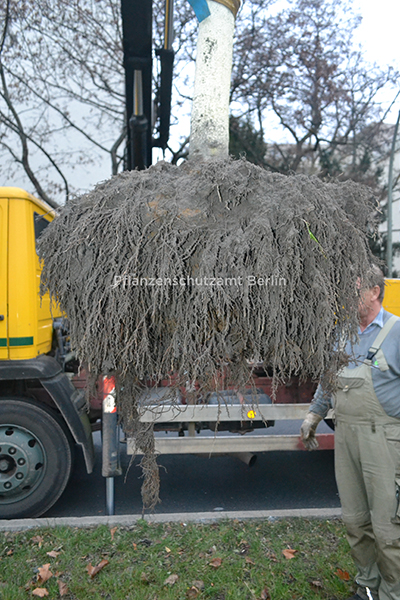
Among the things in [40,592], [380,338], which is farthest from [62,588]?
[380,338]

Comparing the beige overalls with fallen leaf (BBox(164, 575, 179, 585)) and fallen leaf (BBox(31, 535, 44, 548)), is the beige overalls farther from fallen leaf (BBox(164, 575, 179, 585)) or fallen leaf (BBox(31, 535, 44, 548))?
fallen leaf (BBox(31, 535, 44, 548))

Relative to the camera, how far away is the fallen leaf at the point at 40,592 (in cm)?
255

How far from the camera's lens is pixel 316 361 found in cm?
172

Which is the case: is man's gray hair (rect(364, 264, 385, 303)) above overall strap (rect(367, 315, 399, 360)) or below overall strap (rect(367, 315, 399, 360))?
above

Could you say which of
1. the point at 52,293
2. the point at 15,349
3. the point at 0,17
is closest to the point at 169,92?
the point at 0,17

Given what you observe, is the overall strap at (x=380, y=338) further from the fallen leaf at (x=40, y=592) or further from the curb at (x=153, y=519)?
the fallen leaf at (x=40, y=592)

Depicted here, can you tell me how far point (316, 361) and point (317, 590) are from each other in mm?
1766

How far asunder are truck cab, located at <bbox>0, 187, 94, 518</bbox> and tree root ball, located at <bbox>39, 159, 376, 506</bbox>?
6.76 feet

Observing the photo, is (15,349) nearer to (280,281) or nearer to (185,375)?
(185,375)

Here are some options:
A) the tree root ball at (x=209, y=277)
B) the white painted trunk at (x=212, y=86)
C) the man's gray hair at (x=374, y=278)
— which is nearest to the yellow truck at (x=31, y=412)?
the man's gray hair at (x=374, y=278)

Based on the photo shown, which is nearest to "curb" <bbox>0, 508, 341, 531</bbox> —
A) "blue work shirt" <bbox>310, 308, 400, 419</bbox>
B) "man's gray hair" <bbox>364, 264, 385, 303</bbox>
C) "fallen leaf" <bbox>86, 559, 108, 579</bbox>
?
"fallen leaf" <bbox>86, 559, 108, 579</bbox>

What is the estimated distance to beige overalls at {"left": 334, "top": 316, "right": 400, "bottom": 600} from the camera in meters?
2.32

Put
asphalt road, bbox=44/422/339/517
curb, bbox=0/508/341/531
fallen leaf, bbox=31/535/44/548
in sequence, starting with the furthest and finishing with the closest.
→ 1. asphalt road, bbox=44/422/339/517
2. curb, bbox=0/508/341/531
3. fallen leaf, bbox=31/535/44/548

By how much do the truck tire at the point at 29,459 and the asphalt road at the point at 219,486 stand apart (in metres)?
0.45
